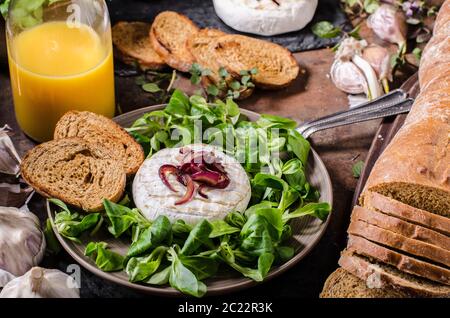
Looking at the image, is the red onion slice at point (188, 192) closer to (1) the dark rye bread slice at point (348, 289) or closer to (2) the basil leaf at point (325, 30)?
(1) the dark rye bread slice at point (348, 289)

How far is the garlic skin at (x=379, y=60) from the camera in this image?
12.6ft

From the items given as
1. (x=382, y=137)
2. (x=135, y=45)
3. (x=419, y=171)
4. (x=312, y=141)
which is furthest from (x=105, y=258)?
(x=135, y=45)

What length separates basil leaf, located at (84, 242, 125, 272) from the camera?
2.70 metres

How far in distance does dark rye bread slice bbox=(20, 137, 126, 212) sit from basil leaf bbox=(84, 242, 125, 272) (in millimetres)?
197

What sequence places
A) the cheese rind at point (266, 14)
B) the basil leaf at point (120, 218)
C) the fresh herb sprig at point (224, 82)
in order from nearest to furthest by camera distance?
the basil leaf at point (120, 218), the fresh herb sprig at point (224, 82), the cheese rind at point (266, 14)

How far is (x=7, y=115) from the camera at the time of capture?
143 inches

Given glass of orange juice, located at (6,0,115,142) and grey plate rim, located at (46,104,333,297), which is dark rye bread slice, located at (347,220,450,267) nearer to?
grey plate rim, located at (46,104,333,297)

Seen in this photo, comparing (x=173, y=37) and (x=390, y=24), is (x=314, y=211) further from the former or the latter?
(x=390, y=24)

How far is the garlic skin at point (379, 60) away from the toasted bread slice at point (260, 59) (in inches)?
14.1

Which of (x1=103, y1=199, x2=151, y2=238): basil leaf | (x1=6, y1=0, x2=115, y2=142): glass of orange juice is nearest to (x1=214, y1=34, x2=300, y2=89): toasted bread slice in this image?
(x1=6, y1=0, x2=115, y2=142): glass of orange juice

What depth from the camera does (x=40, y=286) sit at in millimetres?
2578

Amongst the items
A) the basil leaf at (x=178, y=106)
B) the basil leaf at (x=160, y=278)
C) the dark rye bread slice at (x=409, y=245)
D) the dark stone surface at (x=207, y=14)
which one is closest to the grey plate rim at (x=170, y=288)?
the basil leaf at (x=160, y=278)

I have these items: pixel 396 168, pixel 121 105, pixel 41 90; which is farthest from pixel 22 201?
pixel 396 168
